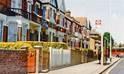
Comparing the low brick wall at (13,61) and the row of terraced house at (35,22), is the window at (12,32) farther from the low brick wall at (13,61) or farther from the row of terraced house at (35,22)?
the low brick wall at (13,61)

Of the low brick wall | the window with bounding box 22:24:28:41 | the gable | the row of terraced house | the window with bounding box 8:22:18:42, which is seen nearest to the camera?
the low brick wall

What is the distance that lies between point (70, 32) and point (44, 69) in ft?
161

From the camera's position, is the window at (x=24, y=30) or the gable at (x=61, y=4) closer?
the window at (x=24, y=30)

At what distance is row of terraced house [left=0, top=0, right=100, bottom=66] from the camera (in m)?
39.4

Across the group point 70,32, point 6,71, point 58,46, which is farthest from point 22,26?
point 70,32

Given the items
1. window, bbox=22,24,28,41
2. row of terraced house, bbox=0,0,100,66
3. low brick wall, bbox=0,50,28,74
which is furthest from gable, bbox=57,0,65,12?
low brick wall, bbox=0,50,28,74

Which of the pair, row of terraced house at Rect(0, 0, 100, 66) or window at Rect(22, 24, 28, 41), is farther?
window at Rect(22, 24, 28, 41)

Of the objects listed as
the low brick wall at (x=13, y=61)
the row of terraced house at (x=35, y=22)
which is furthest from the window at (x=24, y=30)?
the low brick wall at (x=13, y=61)

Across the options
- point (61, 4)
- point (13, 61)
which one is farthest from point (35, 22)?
point (13, 61)

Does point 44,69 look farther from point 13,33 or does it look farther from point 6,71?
point 13,33

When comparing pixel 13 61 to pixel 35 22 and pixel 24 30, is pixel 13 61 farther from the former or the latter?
pixel 35 22

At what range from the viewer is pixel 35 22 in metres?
47.6

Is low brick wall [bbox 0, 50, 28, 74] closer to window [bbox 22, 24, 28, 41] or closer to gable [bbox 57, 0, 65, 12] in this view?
window [bbox 22, 24, 28, 41]

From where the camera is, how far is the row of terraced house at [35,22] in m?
39.4
